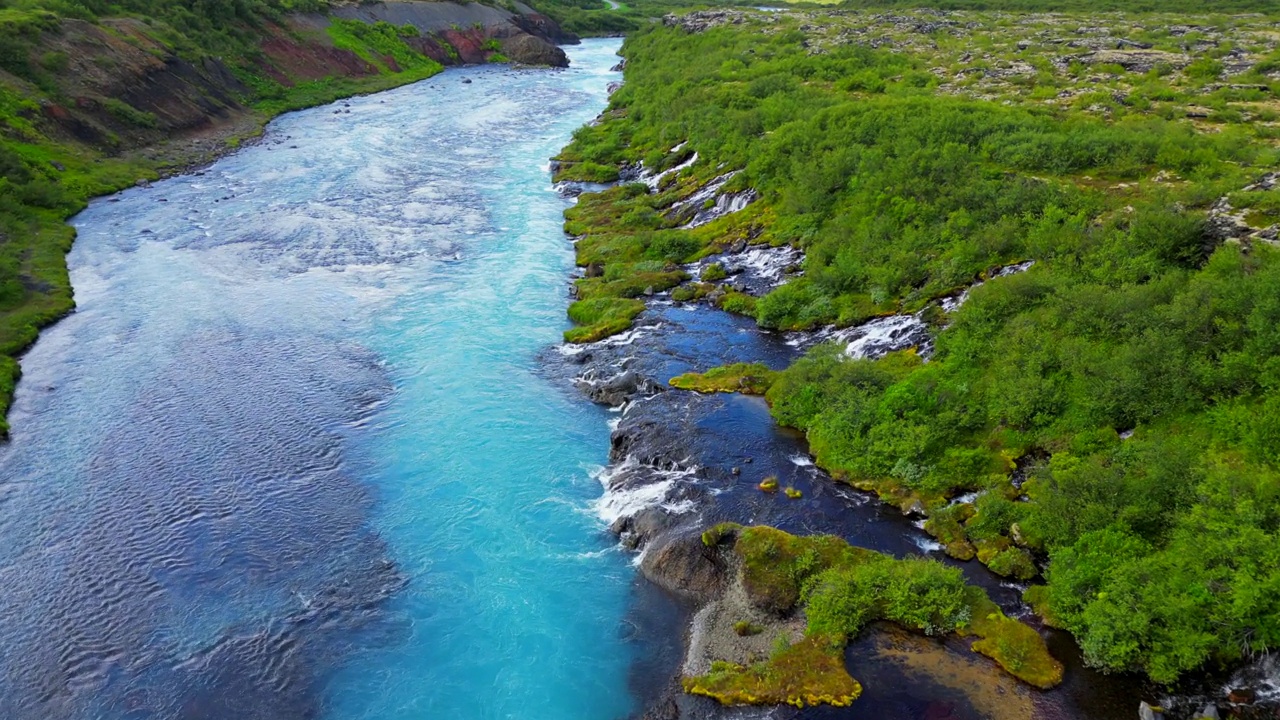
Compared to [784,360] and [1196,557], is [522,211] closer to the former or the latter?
[784,360]

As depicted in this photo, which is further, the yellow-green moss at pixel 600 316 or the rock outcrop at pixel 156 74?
the rock outcrop at pixel 156 74

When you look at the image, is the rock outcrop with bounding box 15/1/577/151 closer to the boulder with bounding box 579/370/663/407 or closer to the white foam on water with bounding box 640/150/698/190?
the white foam on water with bounding box 640/150/698/190

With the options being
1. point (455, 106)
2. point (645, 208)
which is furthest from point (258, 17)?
point (645, 208)

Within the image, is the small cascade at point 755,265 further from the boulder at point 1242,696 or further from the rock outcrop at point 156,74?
the rock outcrop at point 156,74

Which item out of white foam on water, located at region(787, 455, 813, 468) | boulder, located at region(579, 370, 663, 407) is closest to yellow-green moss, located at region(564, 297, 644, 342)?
boulder, located at region(579, 370, 663, 407)

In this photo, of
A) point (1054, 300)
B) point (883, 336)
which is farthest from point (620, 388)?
point (1054, 300)

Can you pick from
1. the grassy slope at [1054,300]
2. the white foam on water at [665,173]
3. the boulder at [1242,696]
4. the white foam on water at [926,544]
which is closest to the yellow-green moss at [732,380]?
the grassy slope at [1054,300]
